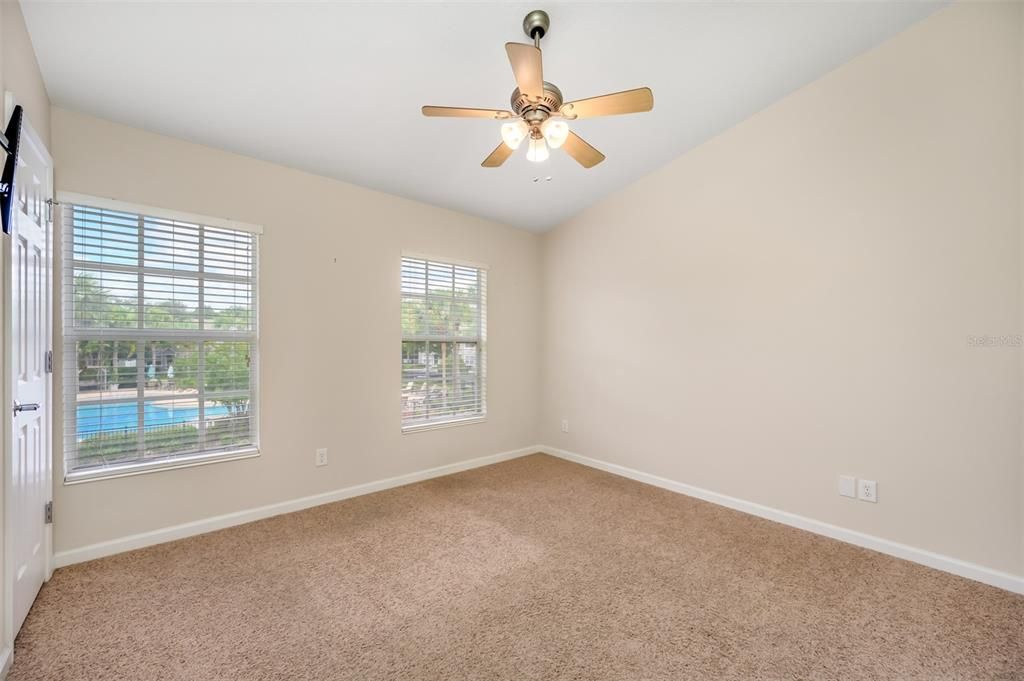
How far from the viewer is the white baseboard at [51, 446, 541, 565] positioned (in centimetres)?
244

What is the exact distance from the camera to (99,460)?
98.9 inches

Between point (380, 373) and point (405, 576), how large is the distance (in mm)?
1687

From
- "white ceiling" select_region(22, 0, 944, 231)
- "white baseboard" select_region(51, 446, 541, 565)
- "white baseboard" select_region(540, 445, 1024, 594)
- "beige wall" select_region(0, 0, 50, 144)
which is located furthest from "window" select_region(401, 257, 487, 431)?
"beige wall" select_region(0, 0, 50, 144)

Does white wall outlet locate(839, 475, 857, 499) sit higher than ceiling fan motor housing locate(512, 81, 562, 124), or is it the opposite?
ceiling fan motor housing locate(512, 81, 562, 124)

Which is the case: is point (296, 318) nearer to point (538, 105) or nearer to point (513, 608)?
point (538, 105)

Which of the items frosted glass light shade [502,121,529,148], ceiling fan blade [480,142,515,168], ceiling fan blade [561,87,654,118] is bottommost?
frosted glass light shade [502,121,529,148]

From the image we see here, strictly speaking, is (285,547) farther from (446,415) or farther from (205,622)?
(446,415)

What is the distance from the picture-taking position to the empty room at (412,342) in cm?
187

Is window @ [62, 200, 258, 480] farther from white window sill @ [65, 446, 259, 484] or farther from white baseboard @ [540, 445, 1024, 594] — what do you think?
white baseboard @ [540, 445, 1024, 594]

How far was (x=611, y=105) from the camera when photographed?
192 cm

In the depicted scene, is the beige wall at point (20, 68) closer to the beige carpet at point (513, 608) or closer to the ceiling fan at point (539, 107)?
the ceiling fan at point (539, 107)

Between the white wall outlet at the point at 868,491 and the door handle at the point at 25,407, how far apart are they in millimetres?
4224

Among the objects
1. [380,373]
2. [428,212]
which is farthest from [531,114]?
[380,373]

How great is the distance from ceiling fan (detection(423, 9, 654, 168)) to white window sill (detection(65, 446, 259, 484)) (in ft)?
8.10
